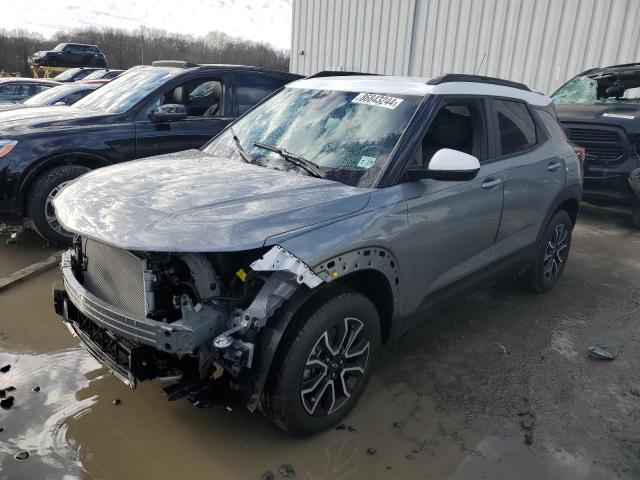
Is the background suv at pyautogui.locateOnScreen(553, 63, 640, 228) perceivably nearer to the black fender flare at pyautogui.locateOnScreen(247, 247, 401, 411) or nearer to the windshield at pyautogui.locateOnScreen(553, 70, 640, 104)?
the windshield at pyautogui.locateOnScreen(553, 70, 640, 104)

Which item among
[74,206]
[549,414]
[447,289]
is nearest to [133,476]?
[74,206]

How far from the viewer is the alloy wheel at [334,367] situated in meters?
2.62

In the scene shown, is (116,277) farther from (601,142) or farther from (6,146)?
(601,142)

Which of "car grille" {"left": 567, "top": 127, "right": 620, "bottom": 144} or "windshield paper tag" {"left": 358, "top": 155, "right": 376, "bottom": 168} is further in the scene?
"car grille" {"left": 567, "top": 127, "right": 620, "bottom": 144}

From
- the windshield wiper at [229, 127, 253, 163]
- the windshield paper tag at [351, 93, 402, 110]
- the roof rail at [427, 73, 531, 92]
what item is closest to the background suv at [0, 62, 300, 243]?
the windshield wiper at [229, 127, 253, 163]

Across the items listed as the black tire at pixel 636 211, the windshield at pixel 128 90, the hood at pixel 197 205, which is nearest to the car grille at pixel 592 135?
the black tire at pixel 636 211

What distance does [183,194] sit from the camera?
106 inches

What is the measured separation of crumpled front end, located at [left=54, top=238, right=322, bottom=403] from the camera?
230cm

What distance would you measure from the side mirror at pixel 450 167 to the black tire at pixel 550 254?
73.3 inches

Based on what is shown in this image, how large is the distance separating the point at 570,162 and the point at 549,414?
237cm

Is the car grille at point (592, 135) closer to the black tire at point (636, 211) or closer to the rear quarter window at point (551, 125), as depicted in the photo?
the black tire at point (636, 211)

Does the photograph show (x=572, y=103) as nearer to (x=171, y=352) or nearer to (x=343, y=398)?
(x=343, y=398)

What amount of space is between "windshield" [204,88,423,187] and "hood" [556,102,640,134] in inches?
200

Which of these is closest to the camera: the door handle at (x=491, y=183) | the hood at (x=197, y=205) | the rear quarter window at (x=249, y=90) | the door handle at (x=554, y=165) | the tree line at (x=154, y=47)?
the hood at (x=197, y=205)
